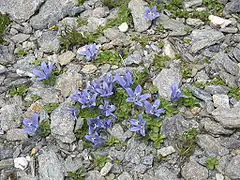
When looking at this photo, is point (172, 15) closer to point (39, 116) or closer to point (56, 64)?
point (56, 64)

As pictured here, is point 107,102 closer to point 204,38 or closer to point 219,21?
point 204,38

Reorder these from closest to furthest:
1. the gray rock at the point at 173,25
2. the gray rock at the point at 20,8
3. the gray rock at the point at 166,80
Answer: the gray rock at the point at 166,80, the gray rock at the point at 173,25, the gray rock at the point at 20,8

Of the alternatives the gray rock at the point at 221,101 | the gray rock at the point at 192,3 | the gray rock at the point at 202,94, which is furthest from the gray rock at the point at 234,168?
the gray rock at the point at 192,3

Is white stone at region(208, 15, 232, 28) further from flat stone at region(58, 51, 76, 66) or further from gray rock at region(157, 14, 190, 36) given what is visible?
flat stone at region(58, 51, 76, 66)

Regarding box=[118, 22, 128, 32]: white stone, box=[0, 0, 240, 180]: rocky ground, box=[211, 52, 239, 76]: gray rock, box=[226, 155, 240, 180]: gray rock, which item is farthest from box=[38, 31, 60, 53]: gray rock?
box=[226, 155, 240, 180]: gray rock

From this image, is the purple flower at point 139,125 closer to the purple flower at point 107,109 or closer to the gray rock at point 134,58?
the purple flower at point 107,109

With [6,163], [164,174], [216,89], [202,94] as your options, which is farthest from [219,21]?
[6,163]

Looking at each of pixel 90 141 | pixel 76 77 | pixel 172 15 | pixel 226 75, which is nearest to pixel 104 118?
Answer: pixel 90 141
